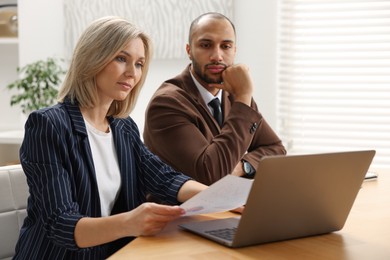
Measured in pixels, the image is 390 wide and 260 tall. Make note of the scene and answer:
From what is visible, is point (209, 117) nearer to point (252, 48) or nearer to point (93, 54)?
point (93, 54)

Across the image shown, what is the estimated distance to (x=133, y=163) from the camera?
201 centimetres

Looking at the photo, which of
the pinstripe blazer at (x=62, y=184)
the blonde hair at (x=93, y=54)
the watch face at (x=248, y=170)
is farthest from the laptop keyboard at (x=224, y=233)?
the watch face at (x=248, y=170)

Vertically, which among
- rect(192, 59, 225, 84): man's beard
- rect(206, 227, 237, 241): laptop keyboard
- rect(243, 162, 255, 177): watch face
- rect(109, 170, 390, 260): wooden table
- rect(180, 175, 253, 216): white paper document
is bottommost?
rect(109, 170, 390, 260): wooden table

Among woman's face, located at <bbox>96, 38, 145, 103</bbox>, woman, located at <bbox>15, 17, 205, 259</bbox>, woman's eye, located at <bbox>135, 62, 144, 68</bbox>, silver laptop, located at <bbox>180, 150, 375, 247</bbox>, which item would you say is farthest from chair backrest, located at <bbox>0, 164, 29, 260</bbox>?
silver laptop, located at <bbox>180, 150, 375, 247</bbox>

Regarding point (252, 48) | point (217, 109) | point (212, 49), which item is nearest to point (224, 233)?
point (217, 109)

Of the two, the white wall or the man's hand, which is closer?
the man's hand

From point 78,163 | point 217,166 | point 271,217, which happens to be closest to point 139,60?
point 78,163

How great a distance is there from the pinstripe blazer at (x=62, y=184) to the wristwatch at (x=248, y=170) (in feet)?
1.82

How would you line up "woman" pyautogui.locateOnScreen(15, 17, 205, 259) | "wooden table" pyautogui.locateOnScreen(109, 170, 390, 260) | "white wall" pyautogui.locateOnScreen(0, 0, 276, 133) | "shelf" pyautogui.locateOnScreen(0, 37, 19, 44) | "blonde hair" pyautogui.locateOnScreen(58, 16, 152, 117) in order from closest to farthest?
1. "wooden table" pyautogui.locateOnScreen(109, 170, 390, 260)
2. "woman" pyautogui.locateOnScreen(15, 17, 205, 259)
3. "blonde hair" pyautogui.locateOnScreen(58, 16, 152, 117)
4. "white wall" pyautogui.locateOnScreen(0, 0, 276, 133)
5. "shelf" pyautogui.locateOnScreen(0, 37, 19, 44)

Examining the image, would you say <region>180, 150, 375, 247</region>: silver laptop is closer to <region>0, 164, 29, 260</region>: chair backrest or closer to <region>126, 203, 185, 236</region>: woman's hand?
<region>126, 203, 185, 236</region>: woman's hand

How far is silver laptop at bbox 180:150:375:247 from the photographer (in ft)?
4.47

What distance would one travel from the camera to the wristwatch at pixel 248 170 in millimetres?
2477

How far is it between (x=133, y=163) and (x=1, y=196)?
40 centimetres

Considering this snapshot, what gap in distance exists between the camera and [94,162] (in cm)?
188
